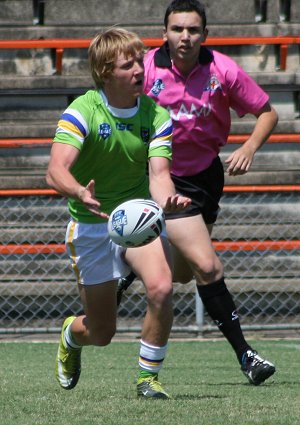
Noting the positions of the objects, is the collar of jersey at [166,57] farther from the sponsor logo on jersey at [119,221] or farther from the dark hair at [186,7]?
the sponsor logo on jersey at [119,221]

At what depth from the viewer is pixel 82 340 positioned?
216 inches

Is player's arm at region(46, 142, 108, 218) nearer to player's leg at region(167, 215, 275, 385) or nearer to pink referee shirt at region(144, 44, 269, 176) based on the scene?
player's leg at region(167, 215, 275, 385)

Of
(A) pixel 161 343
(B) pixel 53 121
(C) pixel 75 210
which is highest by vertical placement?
(C) pixel 75 210

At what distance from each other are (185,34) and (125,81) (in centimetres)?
102

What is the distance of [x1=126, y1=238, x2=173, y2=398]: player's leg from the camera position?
16.0 ft

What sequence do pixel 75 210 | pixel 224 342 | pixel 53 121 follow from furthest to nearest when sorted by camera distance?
pixel 53 121, pixel 224 342, pixel 75 210

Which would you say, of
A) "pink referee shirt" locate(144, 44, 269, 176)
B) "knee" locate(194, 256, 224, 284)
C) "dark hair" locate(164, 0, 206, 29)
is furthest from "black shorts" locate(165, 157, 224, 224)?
"dark hair" locate(164, 0, 206, 29)

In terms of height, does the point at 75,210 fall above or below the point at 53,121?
above

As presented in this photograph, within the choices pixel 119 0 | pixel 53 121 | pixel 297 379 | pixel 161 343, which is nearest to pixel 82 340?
pixel 161 343

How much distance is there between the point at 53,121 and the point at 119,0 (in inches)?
83.4

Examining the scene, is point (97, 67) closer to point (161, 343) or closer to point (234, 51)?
point (161, 343)

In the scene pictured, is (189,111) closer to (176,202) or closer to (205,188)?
(205,188)

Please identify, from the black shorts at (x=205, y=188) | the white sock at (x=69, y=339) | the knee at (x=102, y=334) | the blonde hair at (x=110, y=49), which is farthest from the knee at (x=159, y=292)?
the black shorts at (x=205, y=188)

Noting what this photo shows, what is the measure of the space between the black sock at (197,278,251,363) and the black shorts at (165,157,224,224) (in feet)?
1.48
